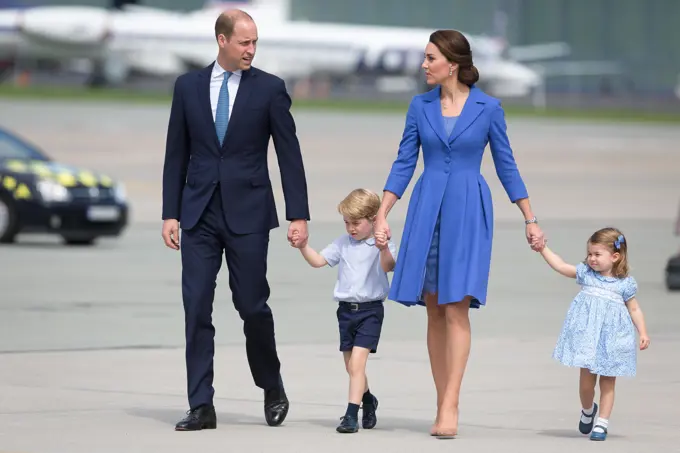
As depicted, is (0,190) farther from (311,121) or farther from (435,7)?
(435,7)

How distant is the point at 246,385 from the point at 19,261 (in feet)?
26.9

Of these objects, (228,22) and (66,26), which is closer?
(228,22)

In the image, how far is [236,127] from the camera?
6980 millimetres

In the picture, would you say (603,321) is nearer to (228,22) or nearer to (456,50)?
(456,50)

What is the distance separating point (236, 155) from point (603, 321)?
5.89 feet

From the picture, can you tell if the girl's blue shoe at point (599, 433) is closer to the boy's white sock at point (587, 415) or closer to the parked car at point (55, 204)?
the boy's white sock at point (587, 415)

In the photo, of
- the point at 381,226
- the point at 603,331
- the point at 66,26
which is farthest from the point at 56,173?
Answer: the point at 66,26

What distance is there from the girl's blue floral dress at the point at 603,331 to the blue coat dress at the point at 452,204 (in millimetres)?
434

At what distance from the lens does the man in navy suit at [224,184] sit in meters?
6.99

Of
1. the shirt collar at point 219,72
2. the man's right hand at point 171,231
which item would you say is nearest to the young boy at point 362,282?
the man's right hand at point 171,231

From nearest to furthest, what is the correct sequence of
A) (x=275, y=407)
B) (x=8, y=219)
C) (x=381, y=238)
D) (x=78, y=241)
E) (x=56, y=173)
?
1. (x=381, y=238)
2. (x=275, y=407)
3. (x=8, y=219)
4. (x=56, y=173)
5. (x=78, y=241)

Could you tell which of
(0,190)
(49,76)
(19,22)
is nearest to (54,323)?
(0,190)

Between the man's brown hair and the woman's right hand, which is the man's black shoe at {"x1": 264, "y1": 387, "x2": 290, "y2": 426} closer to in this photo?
the woman's right hand

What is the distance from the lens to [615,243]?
670 centimetres
